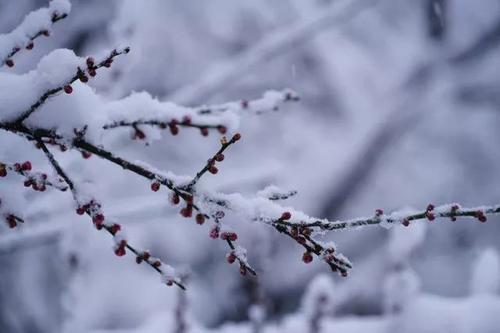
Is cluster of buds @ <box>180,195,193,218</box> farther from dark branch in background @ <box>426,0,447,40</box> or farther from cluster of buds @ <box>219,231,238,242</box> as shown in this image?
dark branch in background @ <box>426,0,447,40</box>

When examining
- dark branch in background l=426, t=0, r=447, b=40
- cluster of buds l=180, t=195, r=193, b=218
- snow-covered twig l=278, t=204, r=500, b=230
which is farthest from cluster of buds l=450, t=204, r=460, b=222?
dark branch in background l=426, t=0, r=447, b=40

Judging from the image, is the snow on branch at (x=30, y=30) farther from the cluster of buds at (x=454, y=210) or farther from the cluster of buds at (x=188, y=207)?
the cluster of buds at (x=454, y=210)

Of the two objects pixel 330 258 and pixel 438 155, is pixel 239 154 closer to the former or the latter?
pixel 438 155

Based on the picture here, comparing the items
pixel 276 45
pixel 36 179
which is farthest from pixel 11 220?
pixel 276 45

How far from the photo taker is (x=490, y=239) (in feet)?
29.9

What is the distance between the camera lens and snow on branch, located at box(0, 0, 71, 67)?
136cm

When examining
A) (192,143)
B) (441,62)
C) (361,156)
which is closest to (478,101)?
(441,62)

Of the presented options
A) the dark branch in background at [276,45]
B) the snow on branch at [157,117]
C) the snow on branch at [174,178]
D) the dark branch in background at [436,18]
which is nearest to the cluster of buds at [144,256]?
the snow on branch at [174,178]

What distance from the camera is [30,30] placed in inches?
55.1

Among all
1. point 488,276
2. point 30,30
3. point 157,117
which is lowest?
point 157,117

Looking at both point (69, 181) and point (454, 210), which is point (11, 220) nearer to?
→ point (69, 181)

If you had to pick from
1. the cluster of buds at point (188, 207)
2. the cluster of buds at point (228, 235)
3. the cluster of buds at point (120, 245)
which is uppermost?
the cluster of buds at point (188, 207)

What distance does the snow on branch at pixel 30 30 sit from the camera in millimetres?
1355

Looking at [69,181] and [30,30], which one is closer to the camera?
[69,181]
